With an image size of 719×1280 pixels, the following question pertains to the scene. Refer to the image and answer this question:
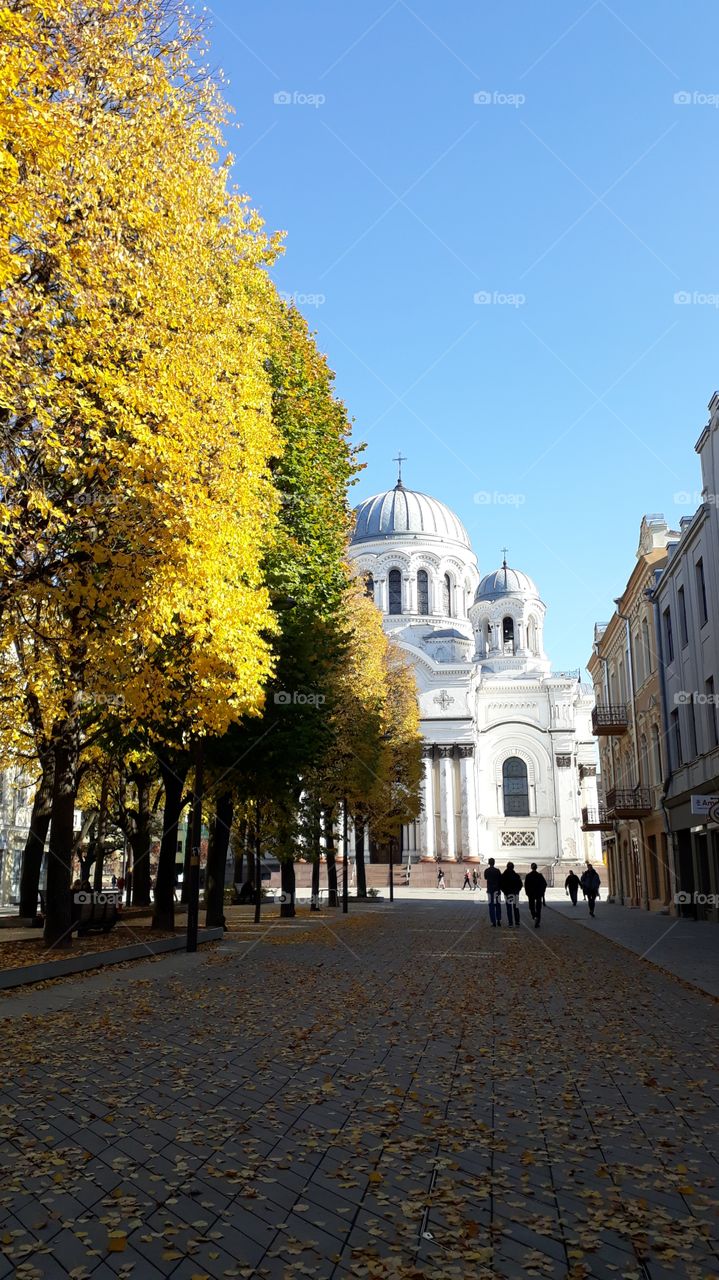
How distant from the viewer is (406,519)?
8512 centimetres

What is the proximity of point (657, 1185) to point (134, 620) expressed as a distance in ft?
36.0

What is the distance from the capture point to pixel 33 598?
1532 cm

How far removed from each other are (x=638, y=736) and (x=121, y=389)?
28796 millimetres

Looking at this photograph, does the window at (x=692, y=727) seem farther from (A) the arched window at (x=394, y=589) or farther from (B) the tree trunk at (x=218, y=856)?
(A) the arched window at (x=394, y=589)

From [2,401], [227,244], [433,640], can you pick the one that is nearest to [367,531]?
[433,640]

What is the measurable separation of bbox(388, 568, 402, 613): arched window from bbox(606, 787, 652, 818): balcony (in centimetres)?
4713

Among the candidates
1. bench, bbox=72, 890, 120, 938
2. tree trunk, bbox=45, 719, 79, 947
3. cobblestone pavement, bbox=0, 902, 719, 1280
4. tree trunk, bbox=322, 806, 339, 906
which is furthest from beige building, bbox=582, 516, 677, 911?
cobblestone pavement, bbox=0, 902, 719, 1280

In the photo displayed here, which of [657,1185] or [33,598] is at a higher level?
[33,598]

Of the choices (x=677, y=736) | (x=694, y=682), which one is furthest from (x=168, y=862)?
(x=677, y=736)

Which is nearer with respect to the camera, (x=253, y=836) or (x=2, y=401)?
(x=2, y=401)

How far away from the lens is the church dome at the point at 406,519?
8462cm

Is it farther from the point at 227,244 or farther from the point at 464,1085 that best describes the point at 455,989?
the point at 227,244

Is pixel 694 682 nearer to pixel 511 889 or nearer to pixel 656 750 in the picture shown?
pixel 656 750

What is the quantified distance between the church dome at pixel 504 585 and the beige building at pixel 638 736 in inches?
1556
